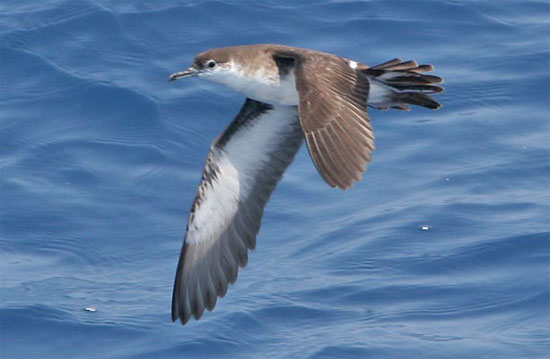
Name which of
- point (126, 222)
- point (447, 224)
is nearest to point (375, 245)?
point (447, 224)

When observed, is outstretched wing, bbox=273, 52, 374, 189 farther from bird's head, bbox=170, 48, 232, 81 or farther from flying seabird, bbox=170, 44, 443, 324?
bird's head, bbox=170, 48, 232, 81

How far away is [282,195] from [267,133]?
1.78 m

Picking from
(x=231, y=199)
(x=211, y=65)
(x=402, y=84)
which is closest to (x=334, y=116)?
(x=402, y=84)

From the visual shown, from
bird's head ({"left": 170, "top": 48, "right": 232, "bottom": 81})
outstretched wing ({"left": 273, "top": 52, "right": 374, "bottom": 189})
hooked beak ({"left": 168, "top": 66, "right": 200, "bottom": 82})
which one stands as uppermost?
bird's head ({"left": 170, "top": 48, "right": 232, "bottom": 81})

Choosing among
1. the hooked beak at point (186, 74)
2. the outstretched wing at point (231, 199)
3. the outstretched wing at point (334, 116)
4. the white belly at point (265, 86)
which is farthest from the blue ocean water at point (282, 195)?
the outstretched wing at point (334, 116)

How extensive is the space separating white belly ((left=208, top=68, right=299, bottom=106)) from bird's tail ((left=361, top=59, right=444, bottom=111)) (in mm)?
464

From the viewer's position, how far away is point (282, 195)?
1049 centimetres

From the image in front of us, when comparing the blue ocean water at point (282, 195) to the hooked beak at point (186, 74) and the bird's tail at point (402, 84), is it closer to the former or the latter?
the bird's tail at point (402, 84)

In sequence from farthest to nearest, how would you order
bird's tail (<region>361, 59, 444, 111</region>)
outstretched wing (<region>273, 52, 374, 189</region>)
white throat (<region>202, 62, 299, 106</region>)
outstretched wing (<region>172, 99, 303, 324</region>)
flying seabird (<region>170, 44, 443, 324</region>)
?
outstretched wing (<region>172, 99, 303, 324</region>) < white throat (<region>202, 62, 299, 106</region>) < bird's tail (<region>361, 59, 444, 111</region>) < flying seabird (<region>170, 44, 443, 324</region>) < outstretched wing (<region>273, 52, 374, 189</region>)

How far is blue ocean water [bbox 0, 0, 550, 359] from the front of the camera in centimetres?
932

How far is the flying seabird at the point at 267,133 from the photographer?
7055 millimetres

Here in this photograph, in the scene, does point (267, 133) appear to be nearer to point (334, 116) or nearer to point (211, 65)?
point (211, 65)

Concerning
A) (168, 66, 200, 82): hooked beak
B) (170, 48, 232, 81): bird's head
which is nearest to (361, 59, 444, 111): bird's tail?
(170, 48, 232, 81): bird's head

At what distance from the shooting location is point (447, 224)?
10.1m
